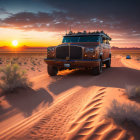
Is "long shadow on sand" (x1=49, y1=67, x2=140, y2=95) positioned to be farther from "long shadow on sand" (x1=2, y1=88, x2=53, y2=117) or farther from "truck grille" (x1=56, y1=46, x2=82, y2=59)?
"truck grille" (x1=56, y1=46, x2=82, y2=59)

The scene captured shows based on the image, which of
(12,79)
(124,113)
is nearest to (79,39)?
(12,79)

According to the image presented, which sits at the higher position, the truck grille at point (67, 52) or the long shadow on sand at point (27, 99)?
the truck grille at point (67, 52)

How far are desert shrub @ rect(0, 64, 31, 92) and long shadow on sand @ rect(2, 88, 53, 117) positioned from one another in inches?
7.8

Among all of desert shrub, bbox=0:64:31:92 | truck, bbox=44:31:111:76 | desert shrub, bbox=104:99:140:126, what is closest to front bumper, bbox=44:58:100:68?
truck, bbox=44:31:111:76

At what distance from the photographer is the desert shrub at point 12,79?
457 centimetres

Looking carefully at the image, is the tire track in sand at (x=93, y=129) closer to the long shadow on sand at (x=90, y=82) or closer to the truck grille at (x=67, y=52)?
the long shadow on sand at (x=90, y=82)

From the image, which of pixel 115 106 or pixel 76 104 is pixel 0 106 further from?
pixel 115 106

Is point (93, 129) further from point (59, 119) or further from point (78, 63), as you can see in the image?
point (78, 63)

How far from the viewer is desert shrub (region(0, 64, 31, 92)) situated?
4568 mm

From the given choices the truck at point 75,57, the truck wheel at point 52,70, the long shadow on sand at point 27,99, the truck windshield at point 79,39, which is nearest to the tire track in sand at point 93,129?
the long shadow on sand at point 27,99

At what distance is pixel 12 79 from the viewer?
188 inches

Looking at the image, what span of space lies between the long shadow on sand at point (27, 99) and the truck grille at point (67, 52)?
313 cm

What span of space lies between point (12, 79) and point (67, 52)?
3.62m

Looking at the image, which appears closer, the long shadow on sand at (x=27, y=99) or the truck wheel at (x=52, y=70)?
the long shadow on sand at (x=27, y=99)
